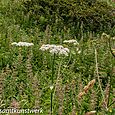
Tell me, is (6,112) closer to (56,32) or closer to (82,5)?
(56,32)

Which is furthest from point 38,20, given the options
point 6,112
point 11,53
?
point 6,112

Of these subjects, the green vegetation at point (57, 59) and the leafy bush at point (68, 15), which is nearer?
the green vegetation at point (57, 59)

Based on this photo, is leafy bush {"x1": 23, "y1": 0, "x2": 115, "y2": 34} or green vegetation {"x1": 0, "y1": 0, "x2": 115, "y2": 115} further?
leafy bush {"x1": 23, "y1": 0, "x2": 115, "y2": 34}

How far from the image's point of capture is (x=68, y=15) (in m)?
10.1

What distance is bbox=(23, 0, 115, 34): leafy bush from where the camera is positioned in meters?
9.88

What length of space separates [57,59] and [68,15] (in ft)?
9.75

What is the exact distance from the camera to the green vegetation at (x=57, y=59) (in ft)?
16.0

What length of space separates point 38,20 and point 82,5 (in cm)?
162

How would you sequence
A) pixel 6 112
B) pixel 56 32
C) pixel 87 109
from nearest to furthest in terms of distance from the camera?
1. pixel 6 112
2. pixel 87 109
3. pixel 56 32

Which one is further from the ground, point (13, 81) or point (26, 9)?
point (26, 9)

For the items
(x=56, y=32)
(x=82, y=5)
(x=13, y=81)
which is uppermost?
(x=82, y=5)

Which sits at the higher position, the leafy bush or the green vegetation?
the leafy bush

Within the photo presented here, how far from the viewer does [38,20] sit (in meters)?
9.75

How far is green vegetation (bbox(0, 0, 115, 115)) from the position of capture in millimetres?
4879
